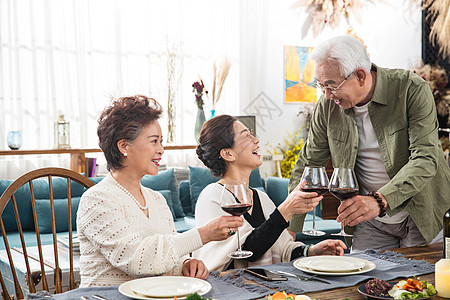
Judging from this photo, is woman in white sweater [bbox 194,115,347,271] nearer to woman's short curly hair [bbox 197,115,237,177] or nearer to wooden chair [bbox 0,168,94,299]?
woman's short curly hair [bbox 197,115,237,177]

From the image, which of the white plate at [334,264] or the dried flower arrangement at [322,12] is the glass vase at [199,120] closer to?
the dried flower arrangement at [322,12]

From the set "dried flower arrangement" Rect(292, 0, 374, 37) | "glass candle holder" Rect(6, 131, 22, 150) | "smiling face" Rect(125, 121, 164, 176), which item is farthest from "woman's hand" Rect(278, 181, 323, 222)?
"dried flower arrangement" Rect(292, 0, 374, 37)

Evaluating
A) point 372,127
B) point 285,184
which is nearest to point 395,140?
point 372,127

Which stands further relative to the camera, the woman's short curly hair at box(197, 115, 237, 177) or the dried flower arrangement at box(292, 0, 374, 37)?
the dried flower arrangement at box(292, 0, 374, 37)

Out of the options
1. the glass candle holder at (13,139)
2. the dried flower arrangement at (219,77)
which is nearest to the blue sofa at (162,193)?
the glass candle holder at (13,139)

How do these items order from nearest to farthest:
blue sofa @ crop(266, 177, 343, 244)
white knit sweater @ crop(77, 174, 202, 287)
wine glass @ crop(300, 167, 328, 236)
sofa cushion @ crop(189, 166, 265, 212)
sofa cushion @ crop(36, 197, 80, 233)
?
white knit sweater @ crop(77, 174, 202, 287) → wine glass @ crop(300, 167, 328, 236) → sofa cushion @ crop(36, 197, 80, 233) → blue sofa @ crop(266, 177, 343, 244) → sofa cushion @ crop(189, 166, 265, 212)

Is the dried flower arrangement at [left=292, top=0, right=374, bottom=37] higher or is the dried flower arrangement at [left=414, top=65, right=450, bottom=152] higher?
the dried flower arrangement at [left=292, top=0, right=374, bottom=37]

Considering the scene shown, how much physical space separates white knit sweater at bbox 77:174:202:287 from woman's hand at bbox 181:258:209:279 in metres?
0.05

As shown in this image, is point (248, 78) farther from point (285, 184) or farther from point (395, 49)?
point (395, 49)

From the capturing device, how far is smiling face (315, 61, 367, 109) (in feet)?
6.80

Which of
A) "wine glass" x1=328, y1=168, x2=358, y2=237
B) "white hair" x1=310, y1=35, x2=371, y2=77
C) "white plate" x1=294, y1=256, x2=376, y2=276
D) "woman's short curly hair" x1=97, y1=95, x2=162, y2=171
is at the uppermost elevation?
Result: "white hair" x1=310, y1=35, x2=371, y2=77

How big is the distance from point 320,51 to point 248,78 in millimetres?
3900

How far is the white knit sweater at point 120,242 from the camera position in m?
1.53

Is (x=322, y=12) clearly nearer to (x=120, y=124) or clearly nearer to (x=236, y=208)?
(x=120, y=124)
